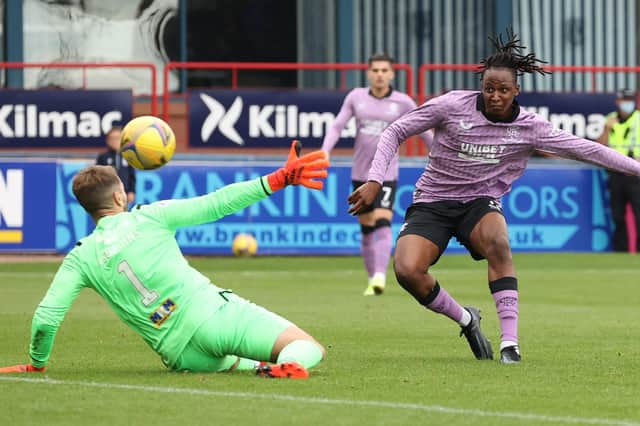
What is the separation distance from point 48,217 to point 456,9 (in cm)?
989

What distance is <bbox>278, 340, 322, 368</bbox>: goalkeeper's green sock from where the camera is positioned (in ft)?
27.5

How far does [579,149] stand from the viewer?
9.83m

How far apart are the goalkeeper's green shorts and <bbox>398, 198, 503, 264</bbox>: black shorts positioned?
1761 millimetres

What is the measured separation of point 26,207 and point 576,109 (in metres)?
7.87

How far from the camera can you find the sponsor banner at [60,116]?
72.7ft

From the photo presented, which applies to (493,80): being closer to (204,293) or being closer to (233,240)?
(204,293)

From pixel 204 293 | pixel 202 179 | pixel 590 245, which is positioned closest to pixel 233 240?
pixel 202 179

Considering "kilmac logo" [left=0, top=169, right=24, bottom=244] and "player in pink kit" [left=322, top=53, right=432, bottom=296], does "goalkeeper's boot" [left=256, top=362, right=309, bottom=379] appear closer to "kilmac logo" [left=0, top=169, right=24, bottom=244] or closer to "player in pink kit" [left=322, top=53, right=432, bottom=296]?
"player in pink kit" [left=322, top=53, right=432, bottom=296]

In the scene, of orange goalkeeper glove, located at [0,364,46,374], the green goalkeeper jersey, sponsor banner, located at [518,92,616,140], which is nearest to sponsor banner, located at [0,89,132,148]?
sponsor banner, located at [518,92,616,140]

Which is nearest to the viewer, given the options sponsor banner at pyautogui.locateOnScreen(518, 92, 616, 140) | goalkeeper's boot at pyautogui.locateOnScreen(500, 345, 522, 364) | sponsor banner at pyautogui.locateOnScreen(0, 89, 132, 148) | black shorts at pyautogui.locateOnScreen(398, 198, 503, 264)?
goalkeeper's boot at pyautogui.locateOnScreen(500, 345, 522, 364)

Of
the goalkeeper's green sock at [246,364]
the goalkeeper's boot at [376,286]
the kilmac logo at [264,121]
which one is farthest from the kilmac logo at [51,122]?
the goalkeeper's green sock at [246,364]

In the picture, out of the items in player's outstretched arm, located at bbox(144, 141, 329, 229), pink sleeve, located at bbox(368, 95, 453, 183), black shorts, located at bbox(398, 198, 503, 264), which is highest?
pink sleeve, located at bbox(368, 95, 453, 183)

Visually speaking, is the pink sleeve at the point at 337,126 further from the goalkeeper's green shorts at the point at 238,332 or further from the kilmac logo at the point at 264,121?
the goalkeeper's green shorts at the point at 238,332

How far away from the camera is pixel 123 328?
40.4ft
